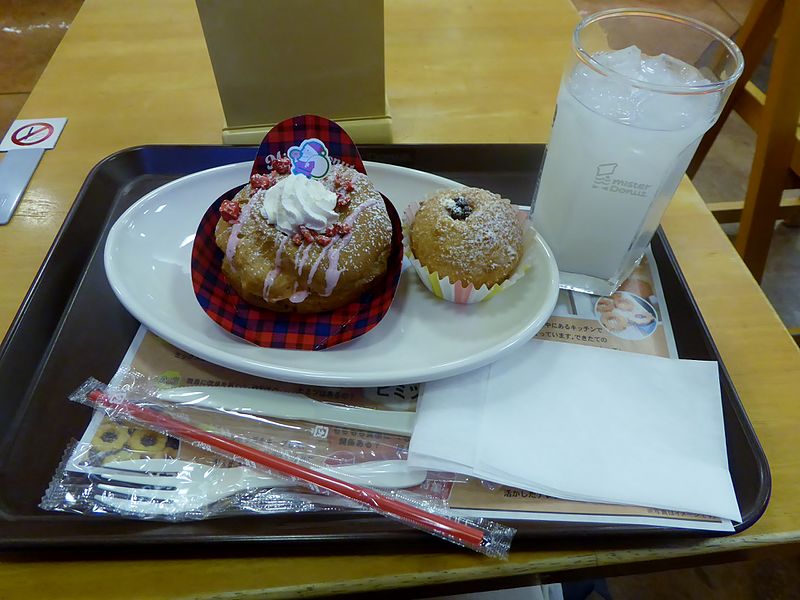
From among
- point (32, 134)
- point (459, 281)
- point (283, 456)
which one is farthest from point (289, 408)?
point (32, 134)

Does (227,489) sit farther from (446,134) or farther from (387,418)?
(446,134)

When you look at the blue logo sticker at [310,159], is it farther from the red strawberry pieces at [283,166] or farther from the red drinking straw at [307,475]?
the red drinking straw at [307,475]

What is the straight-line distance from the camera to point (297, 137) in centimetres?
97

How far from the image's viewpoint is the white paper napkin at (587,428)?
709mm

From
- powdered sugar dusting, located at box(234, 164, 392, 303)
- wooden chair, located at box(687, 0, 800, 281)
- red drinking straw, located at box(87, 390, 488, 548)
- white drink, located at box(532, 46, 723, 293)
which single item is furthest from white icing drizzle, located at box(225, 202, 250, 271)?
wooden chair, located at box(687, 0, 800, 281)

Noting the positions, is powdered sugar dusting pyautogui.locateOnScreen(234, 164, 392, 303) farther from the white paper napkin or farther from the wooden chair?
the wooden chair

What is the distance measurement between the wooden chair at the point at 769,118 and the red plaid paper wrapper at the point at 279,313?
1275 mm

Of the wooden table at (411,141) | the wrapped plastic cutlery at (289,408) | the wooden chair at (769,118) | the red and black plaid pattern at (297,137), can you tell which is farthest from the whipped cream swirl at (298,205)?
the wooden chair at (769,118)

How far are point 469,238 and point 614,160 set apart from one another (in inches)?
9.5

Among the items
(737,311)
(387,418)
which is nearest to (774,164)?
(737,311)

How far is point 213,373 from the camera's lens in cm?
83

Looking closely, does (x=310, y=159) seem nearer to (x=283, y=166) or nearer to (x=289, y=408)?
(x=283, y=166)

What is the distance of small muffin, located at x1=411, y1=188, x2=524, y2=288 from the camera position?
0.85 metres

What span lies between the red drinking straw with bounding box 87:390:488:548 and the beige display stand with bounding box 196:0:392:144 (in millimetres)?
657
